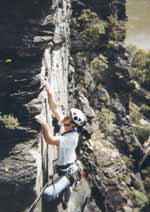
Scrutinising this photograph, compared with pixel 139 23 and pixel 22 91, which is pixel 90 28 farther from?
pixel 139 23

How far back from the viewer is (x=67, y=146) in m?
9.55

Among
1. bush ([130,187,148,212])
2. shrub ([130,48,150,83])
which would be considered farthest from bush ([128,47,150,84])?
bush ([130,187,148,212])

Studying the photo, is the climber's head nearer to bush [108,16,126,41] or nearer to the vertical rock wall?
the vertical rock wall

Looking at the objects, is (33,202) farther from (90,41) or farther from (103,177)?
(90,41)

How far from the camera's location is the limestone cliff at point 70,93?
373 inches

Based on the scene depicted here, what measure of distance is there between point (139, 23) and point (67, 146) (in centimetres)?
4961

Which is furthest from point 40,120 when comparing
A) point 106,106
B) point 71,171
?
point 106,106

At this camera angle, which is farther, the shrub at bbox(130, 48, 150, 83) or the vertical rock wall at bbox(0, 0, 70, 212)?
the shrub at bbox(130, 48, 150, 83)

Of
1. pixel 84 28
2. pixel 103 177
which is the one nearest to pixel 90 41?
pixel 84 28

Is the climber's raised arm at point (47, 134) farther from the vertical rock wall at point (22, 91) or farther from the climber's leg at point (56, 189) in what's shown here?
the climber's leg at point (56, 189)

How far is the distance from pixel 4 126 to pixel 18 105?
1.36 feet

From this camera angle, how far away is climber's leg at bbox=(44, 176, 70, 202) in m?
9.87

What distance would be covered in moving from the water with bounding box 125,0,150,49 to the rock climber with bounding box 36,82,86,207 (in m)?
42.9

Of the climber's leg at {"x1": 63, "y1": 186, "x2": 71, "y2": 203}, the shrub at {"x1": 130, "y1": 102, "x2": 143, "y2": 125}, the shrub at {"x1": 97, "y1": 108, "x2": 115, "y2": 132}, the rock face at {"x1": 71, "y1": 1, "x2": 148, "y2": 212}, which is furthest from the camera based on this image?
the shrub at {"x1": 130, "y1": 102, "x2": 143, "y2": 125}
